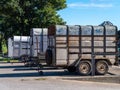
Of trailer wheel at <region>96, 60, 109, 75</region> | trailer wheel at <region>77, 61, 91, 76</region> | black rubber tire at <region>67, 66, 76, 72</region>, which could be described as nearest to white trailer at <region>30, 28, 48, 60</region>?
black rubber tire at <region>67, 66, 76, 72</region>

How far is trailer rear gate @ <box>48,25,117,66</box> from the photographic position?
24.4 m

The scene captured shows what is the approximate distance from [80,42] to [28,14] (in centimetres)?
2838

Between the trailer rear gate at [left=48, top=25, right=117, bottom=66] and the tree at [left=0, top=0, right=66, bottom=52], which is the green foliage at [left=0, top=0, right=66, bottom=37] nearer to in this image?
the tree at [left=0, top=0, right=66, bottom=52]

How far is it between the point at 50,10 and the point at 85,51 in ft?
89.3

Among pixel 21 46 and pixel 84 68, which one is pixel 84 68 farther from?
pixel 21 46

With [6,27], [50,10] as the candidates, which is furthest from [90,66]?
[6,27]

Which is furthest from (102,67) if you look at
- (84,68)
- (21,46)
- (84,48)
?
(21,46)

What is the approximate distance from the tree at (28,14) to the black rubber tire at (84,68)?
26744 mm

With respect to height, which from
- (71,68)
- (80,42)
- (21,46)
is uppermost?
(80,42)

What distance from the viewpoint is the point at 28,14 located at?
52406 mm

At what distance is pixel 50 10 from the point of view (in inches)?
2026

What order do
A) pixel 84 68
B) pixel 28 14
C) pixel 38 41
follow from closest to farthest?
1. pixel 84 68
2. pixel 38 41
3. pixel 28 14

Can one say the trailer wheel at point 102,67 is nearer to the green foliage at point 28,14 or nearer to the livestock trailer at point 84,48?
the livestock trailer at point 84,48

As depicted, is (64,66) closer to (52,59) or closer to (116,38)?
(52,59)
